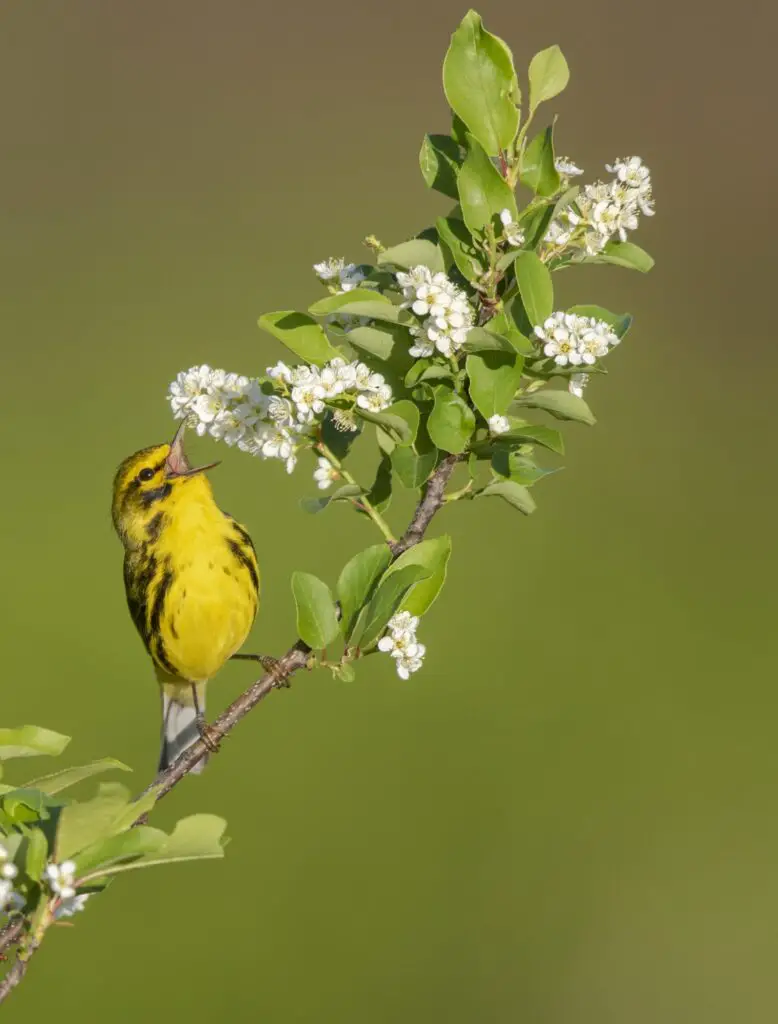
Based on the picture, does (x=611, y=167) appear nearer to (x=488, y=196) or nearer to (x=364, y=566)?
(x=488, y=196)

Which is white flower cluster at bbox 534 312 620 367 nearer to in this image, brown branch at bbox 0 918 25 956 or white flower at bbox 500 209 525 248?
white flower at bbox 500 209 525 248

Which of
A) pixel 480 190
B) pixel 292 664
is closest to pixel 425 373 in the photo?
pixel 480 190

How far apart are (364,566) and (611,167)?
64cm

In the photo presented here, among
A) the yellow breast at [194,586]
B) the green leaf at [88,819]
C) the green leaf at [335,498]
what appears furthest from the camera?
the yellow breast at [194,586]

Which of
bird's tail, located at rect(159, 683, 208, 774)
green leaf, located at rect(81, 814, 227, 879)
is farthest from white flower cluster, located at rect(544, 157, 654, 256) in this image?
bird's tail, located at rect(159, 683, 208, 774)

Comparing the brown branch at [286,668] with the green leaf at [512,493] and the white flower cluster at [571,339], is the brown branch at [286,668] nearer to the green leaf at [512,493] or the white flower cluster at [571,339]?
the green leaf at [512,493]

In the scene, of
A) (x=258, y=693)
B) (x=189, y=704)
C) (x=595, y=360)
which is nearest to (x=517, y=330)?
(x=595, y=360)

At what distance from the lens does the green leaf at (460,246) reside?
1699 mm

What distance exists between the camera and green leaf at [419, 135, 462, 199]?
1.78 meters

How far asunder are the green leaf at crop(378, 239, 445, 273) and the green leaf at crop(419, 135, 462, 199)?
10cm

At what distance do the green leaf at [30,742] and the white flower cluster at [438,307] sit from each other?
0.66 metres

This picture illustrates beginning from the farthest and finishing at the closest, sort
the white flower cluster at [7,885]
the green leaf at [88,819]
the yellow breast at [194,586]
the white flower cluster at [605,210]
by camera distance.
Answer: the yellow breast at [194,586], the white flower cluster at [605,210], the green leaf at [88,819], the white flower cluster at [7,885]

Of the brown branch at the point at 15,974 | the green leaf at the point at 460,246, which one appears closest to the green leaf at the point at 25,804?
the brown branch at the point at 15,974

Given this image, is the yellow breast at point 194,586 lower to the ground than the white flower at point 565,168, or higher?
higher
